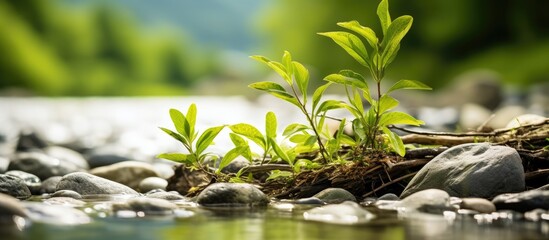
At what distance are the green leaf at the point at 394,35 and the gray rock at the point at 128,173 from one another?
1796 millimetres

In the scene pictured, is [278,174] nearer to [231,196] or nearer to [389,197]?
[231,196]

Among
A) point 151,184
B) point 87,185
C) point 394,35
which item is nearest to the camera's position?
point 394,35

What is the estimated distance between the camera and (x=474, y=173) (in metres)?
3.03

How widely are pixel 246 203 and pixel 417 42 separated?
22.5 m

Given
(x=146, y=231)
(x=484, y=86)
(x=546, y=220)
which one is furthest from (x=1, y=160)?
(x=484, y=86)

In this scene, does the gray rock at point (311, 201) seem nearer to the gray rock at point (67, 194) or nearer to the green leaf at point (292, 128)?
the green leaf at point (292, 128)

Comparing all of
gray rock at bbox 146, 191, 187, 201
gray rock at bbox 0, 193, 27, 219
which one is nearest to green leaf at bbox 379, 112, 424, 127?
gray rock at bbox 146, 191, 187, 201

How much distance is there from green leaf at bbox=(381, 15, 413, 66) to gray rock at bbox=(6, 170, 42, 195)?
195 cm

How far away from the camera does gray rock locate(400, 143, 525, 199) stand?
3.00m

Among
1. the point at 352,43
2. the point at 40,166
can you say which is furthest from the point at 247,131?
the point at 40,166

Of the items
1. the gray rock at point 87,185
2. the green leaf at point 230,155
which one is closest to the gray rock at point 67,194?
the gray rock at point 87,185

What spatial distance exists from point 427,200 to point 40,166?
2.57m

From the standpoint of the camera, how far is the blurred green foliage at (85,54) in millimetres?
30141

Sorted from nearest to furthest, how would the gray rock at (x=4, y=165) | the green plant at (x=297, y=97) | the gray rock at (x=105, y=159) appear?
the green plant at (x=297, y=97) → the gray rock at (x=4, y=165) → the gray rock at (x=105, y=159)
